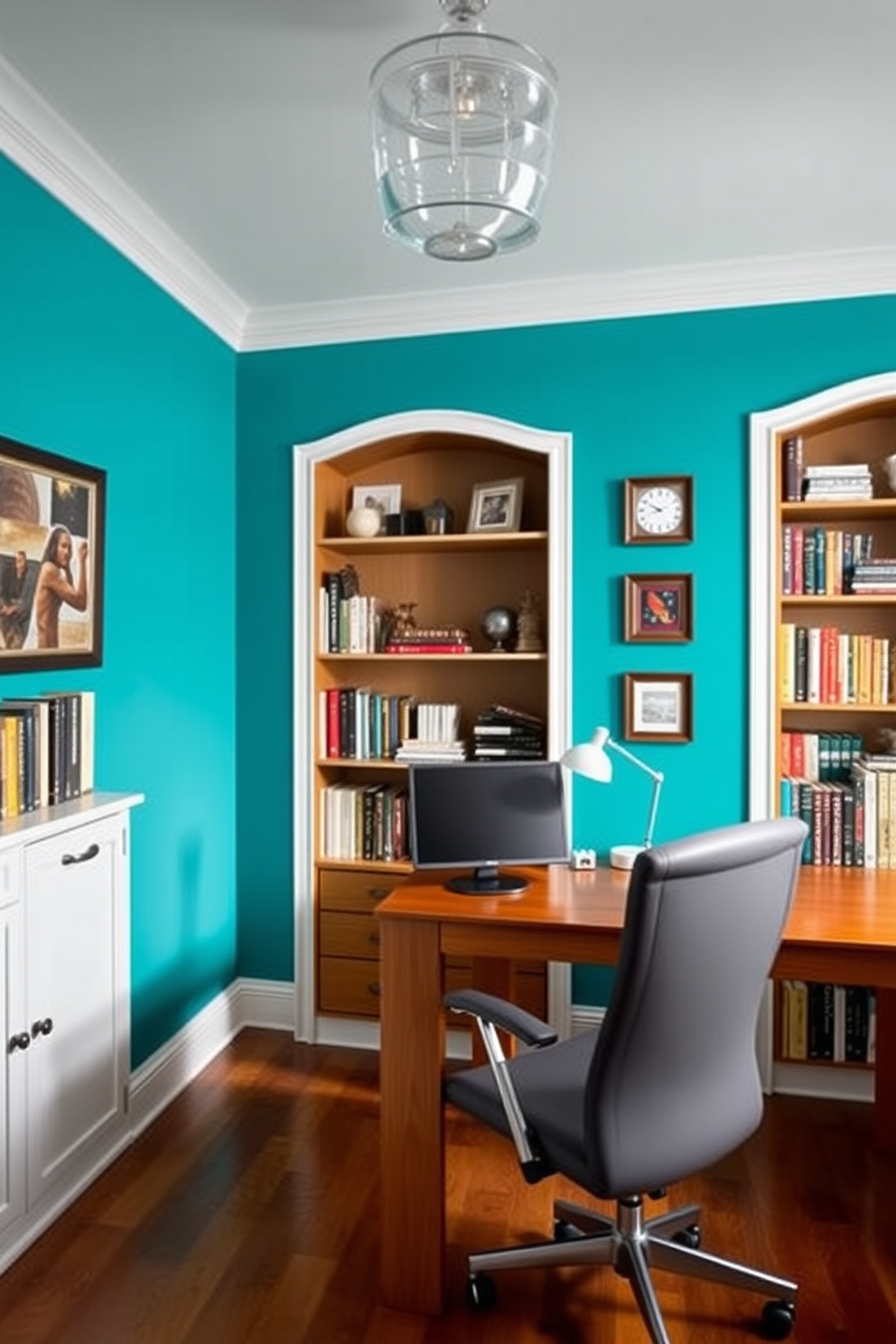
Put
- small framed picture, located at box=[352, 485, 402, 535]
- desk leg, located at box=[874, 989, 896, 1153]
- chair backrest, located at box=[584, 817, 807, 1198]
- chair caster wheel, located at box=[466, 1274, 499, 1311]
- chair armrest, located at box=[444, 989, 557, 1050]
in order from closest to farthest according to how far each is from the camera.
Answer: chair backrest, located at box=[584, 817, 807, 1198] < chair armrest, located at box=[444, 989, 557, 1050] < chair caster wheel, located at box=[466, 1274, 499, 1311] < desk leg, located at box=[874, 989, 896, 1153] < small framed picture, located at box=[352, 485, 402, 535]

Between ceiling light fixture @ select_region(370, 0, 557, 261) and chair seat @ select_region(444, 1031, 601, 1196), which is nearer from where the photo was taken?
ceiling light fixture @ select_region(370, 0, 557, 261)

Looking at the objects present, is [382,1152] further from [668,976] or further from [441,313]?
[441,313]

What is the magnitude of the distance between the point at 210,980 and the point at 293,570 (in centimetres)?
153

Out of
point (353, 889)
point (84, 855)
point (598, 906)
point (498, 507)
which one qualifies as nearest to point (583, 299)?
point (498, 507)

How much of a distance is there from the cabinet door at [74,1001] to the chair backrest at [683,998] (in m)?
1.30

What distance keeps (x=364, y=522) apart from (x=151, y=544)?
31.4 inches

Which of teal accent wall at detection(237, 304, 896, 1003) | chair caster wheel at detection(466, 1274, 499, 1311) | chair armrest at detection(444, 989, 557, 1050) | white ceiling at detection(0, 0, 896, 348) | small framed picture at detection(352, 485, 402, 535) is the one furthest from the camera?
small framed picture at detection(352, 485, 402, 535)

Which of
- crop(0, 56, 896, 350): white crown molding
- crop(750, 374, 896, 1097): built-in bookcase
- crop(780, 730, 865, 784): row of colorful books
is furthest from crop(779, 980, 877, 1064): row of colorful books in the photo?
crop(0, 56, 896, 350): white crown molding

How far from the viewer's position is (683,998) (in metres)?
1.62

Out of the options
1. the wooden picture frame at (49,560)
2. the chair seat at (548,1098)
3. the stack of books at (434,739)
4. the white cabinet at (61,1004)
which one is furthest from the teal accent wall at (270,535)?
the chair seat at (548,1098)

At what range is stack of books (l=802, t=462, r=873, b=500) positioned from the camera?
9.53 ft

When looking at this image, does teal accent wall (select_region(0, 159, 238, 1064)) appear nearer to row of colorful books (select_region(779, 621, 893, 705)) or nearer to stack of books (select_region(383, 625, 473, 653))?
stack of books (select_region(383, 625, 473, 653))

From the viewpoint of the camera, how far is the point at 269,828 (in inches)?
135

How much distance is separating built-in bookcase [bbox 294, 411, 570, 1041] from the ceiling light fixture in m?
1.46
